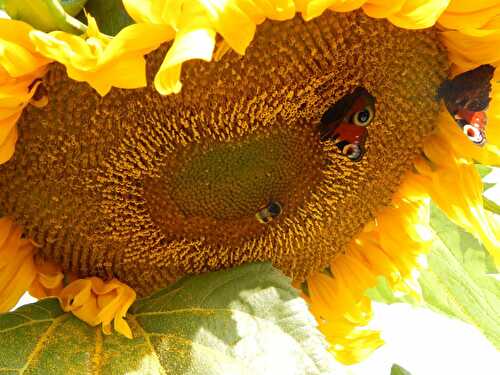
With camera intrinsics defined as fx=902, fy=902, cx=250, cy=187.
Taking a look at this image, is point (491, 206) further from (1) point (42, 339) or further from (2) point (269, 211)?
(1) point (42, 339)

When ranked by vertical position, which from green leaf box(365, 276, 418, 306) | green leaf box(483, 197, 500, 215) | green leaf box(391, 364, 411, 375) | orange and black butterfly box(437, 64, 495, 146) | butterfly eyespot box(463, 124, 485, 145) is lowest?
green leaf box(365, 276, 418, 306)

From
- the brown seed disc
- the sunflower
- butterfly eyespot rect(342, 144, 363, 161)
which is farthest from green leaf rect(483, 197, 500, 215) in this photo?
butterfly eyespot rect(342, 144, 363, 161)

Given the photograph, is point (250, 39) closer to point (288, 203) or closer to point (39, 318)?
point (288, 203)

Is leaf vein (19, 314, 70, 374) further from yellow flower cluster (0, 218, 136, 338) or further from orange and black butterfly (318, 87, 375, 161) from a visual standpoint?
orange and black butterfly (318, 87, 375, 161)

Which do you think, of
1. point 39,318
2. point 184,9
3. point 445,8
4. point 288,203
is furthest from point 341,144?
point 39,318

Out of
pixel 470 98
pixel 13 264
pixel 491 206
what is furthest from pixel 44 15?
pixel 491 206

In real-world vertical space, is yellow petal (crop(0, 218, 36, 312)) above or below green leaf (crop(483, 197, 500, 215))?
above

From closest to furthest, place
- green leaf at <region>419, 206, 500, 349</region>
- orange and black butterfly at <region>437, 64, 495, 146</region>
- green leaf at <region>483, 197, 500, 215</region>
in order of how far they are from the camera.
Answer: orange and black butterfly at <region>437, 64, 495, 146</region>
green leaf at <region>483, 197, 500, 215</region>
green leaf at <region>419, 206, 500, 349</region>

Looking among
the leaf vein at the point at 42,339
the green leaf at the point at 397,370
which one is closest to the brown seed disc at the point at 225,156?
the leaf vein at the point at 42,339

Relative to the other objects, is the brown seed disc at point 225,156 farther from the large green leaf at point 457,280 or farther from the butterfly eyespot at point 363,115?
the large green leaf at point 457,280
